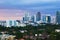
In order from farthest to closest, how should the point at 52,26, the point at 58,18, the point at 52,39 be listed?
the point at 52,26 < the point at 58,18 < the point at 52,39

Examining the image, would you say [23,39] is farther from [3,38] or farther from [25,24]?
[25,24]

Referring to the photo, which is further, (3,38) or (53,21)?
(53,21)

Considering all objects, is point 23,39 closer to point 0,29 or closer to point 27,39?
point 27,39

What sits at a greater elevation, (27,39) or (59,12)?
(59,12)

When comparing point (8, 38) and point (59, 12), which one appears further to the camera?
point (59, 12)

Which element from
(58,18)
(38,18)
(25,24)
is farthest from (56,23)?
(25,24)

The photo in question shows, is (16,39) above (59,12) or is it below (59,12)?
below

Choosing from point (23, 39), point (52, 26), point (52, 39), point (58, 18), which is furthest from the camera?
point (52, 26)

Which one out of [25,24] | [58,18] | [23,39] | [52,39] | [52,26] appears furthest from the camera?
[25,24]

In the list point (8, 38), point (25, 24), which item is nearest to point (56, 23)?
point (25, 24)
